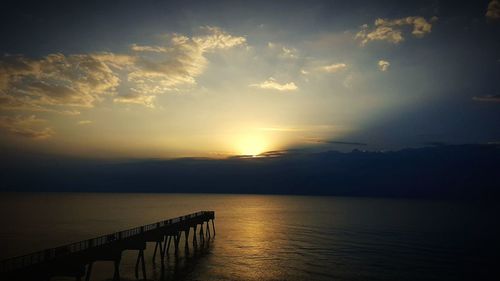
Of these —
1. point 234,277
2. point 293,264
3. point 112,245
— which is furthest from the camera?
point 293,264

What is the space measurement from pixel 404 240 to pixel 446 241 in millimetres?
8878

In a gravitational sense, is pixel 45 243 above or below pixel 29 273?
below

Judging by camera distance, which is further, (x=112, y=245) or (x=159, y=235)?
(x=159, y=235)

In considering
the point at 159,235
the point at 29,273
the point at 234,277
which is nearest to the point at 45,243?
the point at 159,235

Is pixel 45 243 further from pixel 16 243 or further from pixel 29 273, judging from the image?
pixel 29 273

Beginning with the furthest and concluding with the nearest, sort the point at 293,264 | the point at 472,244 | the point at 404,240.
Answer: the point at 404,240 → the point at 472,244 → the point at 293,264

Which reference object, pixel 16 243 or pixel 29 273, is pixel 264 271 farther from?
pixel 16 243

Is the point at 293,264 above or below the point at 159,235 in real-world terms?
below

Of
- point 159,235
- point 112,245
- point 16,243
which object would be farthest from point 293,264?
point 16,243

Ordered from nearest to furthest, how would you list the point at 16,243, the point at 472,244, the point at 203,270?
the point at 203,270 < the point at 16,243 < the point at 472,244

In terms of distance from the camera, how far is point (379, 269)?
172 feet

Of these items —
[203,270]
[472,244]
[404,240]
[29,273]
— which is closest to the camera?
[29,273]

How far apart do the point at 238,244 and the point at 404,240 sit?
38181 millimetres

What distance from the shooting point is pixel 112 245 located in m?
37.8
